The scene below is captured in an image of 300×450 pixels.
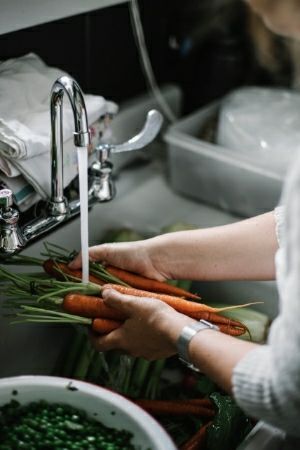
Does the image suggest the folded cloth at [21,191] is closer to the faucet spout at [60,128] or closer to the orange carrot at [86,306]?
the faucet spout at [60,128]

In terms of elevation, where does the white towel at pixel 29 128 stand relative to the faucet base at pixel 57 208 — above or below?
above

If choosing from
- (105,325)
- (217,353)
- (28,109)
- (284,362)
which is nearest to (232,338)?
(217,353)

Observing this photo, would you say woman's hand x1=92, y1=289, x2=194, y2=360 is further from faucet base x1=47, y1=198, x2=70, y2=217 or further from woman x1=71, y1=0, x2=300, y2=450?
faucet base x1=47, y1=198, x2=70, y2=217

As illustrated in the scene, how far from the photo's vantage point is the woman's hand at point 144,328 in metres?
A: 0.97

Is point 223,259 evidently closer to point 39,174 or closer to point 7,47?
point 39,174

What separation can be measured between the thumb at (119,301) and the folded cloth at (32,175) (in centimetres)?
24

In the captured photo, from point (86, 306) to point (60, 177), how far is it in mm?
225

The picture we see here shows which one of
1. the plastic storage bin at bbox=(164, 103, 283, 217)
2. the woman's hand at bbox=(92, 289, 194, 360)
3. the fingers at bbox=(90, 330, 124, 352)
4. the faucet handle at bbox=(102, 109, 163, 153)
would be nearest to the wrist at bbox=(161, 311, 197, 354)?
the woman's hand at bbox=(92, 289, 194, 360)

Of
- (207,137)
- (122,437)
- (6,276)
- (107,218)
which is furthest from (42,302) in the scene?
(207,137)

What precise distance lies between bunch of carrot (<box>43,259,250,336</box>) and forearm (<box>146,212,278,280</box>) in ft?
0.16

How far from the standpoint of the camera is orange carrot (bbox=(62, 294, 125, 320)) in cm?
110

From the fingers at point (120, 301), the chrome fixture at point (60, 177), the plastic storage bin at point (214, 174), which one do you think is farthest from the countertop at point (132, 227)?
the fingers at point (120, 301)

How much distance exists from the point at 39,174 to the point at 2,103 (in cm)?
14

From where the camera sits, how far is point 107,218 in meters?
1.58
